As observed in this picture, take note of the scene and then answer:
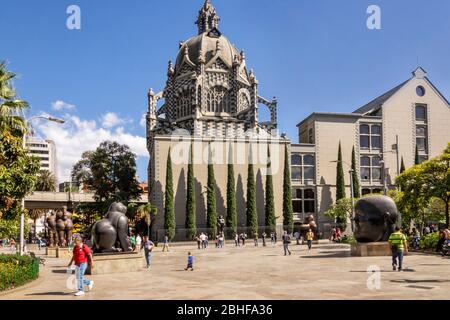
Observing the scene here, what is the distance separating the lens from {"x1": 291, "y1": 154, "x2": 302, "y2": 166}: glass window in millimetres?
65812

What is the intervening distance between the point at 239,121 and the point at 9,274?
59.3m

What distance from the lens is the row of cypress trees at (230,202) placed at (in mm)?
57719

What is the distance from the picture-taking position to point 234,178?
61562 mm

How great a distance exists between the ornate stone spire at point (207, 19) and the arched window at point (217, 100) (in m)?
16.9

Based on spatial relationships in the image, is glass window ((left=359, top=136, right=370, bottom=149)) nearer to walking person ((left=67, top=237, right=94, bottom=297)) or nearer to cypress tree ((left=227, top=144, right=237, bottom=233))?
cypress tree ((left=227, top=144, right=237, bottom=233))

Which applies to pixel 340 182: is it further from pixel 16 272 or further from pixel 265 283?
pixel 16 272

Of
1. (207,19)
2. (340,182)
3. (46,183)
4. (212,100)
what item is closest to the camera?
(340,182)

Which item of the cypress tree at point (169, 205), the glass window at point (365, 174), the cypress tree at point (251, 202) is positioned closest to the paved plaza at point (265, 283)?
the cypress tree at point (169, 205)

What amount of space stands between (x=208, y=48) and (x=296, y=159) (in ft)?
82.4

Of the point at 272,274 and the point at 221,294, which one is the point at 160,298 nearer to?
the point at 221,294

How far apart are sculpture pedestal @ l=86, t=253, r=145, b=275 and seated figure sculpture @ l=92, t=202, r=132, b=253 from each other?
761 millimetres

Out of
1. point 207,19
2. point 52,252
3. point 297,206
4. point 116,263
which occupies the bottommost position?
point 52,252

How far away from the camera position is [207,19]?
86.9 metres

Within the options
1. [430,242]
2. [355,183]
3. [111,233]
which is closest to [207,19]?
[355,183]
